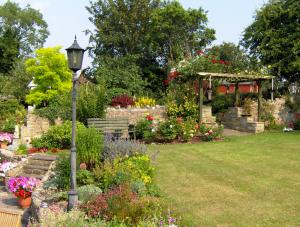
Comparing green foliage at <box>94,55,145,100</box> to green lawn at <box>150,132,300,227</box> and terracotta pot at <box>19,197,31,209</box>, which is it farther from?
terracotta pot at <box>19,197,31,209</box>

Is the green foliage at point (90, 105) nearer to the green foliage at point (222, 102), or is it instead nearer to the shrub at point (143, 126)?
the shrub at point (143, 126)

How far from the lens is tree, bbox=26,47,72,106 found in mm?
18094

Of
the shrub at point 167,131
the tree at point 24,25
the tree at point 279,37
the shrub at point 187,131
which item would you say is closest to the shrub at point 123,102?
the shrub at point 167,131

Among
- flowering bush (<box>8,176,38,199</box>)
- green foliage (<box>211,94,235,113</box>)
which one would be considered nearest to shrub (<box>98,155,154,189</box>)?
flowering bush (<box>8,176,38,199</box>)

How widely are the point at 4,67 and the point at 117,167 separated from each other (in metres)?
30.3

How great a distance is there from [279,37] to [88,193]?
50.4 ft

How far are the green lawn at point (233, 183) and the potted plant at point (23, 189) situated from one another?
98.6 inches

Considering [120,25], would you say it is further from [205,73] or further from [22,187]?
[22,187]

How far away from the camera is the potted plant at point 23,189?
7.07m

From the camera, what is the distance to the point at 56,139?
11648 mm

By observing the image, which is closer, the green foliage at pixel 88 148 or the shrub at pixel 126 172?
the shrub at pixel 126 172

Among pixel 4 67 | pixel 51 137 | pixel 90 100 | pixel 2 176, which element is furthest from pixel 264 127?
pixel 4 67

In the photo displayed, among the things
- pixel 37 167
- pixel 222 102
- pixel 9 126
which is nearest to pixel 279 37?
pixel 222 102

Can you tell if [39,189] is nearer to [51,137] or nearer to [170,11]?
[51,137]
